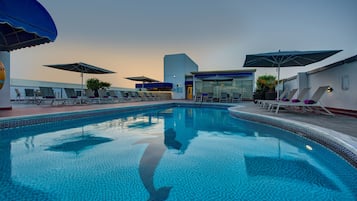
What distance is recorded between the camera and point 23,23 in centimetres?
428

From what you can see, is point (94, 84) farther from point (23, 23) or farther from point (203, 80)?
point (23, 23)

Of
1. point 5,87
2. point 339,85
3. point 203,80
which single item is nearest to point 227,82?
point 203,80

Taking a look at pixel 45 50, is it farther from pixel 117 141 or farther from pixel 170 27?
pixel 117 141

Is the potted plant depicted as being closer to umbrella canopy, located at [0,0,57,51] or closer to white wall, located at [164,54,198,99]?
umbrella canopy, located at [0,0,57,51]

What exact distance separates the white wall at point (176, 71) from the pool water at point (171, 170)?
17.7 metres

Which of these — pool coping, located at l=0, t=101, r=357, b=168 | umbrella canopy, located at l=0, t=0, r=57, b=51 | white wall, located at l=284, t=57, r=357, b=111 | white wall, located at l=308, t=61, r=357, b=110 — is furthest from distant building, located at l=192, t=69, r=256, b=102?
umbrella canopy, located at l=0, t=0, r=57, b=51

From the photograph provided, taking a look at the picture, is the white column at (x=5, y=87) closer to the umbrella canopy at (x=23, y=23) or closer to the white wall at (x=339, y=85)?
the umbrella canopy at (x=23, y=23)

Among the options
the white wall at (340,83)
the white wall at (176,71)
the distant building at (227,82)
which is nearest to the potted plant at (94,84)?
the white wall at (176,71)

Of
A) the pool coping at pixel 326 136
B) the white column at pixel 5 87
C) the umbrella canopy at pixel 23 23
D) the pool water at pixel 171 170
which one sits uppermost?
the umbrella canopy at pixel 23 23

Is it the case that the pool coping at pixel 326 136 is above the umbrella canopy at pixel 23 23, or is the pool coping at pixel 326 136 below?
below

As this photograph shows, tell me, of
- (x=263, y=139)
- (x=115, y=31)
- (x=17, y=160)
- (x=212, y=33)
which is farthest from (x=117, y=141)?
(x=212, y=33)

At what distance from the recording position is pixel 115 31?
1327 cm

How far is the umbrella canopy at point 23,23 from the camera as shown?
399 centimetres

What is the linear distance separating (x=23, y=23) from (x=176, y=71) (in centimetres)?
1816
